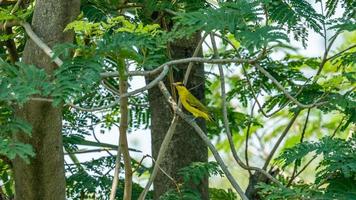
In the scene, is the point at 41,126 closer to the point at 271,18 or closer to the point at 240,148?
the point at 271,18

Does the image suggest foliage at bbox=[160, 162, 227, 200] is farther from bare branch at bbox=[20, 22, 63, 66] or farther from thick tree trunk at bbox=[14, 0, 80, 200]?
bare branch at bbox=[20, 22, 63, 66]

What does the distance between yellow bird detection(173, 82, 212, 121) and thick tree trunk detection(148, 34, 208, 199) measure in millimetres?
220

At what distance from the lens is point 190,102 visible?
253cm

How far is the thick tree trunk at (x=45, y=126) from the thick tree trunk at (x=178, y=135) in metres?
0.58

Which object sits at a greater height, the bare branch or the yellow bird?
the bare branch

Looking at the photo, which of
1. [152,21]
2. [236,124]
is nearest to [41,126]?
[152,21]

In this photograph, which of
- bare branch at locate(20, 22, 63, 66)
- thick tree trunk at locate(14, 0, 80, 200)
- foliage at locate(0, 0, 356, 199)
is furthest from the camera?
thick tree trunk at locate(14, 0, 80, 200)

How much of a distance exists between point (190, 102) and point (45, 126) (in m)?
0.57

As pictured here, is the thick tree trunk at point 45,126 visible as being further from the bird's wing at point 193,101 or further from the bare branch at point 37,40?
the bird's wing at point 193,101

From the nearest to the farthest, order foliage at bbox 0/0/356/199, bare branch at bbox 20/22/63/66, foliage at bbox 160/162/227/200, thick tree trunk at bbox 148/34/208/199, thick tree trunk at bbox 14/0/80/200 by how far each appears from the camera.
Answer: foliage at bbox 0/0/356/199, bare branch at bbox 20/22/63/66, thick tree trunk at bbox 14/0/80/200, foliage at bbox 160/162/227/200, thick tree trunk at bbox 148/34/208/199

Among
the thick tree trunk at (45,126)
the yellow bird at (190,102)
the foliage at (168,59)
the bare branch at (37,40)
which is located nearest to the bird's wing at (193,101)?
the yellow bird at (190,102)

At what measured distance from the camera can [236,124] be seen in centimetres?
336

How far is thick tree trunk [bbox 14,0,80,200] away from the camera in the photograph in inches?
82.8

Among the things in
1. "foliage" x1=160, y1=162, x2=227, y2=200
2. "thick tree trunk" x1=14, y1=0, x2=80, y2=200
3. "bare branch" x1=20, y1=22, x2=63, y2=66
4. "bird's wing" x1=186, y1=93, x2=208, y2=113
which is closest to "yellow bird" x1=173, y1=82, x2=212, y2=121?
"bird's wing" x1=186, y1=93, x2=208, y2=113
